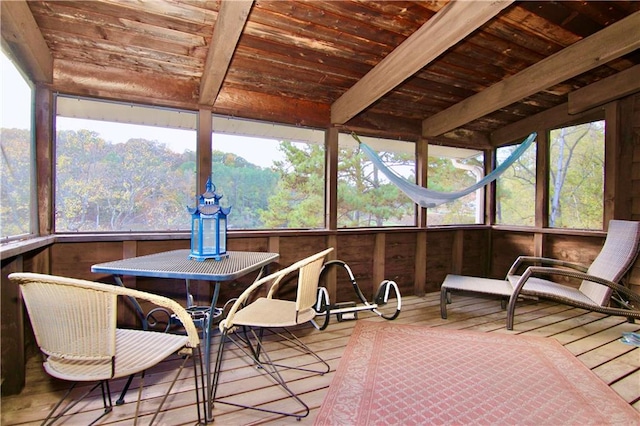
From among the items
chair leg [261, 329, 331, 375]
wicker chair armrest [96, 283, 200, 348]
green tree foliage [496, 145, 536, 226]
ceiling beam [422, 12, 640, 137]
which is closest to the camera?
wicker chair armrest [96, 283, 200, 348]

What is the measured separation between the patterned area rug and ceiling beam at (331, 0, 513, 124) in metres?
2.00

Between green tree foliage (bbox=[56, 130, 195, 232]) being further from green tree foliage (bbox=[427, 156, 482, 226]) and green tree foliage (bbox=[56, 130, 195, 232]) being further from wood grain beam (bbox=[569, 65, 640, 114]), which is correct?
wood grain beam (bbox=[569, 65, 640, 114])

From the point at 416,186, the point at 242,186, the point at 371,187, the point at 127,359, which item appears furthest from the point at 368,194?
the point at 127,359

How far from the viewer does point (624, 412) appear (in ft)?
5.18

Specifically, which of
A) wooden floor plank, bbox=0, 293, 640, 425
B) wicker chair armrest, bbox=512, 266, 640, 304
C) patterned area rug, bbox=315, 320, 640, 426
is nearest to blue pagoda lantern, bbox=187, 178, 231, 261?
wooden floor plank, bbox=0, 293, 640, 425

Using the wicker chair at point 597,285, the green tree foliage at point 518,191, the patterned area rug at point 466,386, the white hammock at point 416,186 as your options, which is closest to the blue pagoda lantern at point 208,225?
the patterned area rug at point 466,386

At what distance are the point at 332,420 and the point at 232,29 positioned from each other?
2.09 m

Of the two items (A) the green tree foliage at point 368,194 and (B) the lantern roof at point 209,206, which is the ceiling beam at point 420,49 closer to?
(A) the green tree foliage at point 368,194

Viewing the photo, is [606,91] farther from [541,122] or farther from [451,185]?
[451,185]

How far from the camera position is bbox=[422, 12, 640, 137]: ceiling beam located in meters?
2.22

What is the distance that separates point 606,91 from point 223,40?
3509 millimetres

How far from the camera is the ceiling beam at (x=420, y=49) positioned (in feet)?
5.71

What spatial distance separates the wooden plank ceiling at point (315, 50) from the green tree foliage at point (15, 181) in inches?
19.6

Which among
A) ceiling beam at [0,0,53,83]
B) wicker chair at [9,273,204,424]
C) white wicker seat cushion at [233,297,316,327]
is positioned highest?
ceiling beam at [0,0,53,83]
